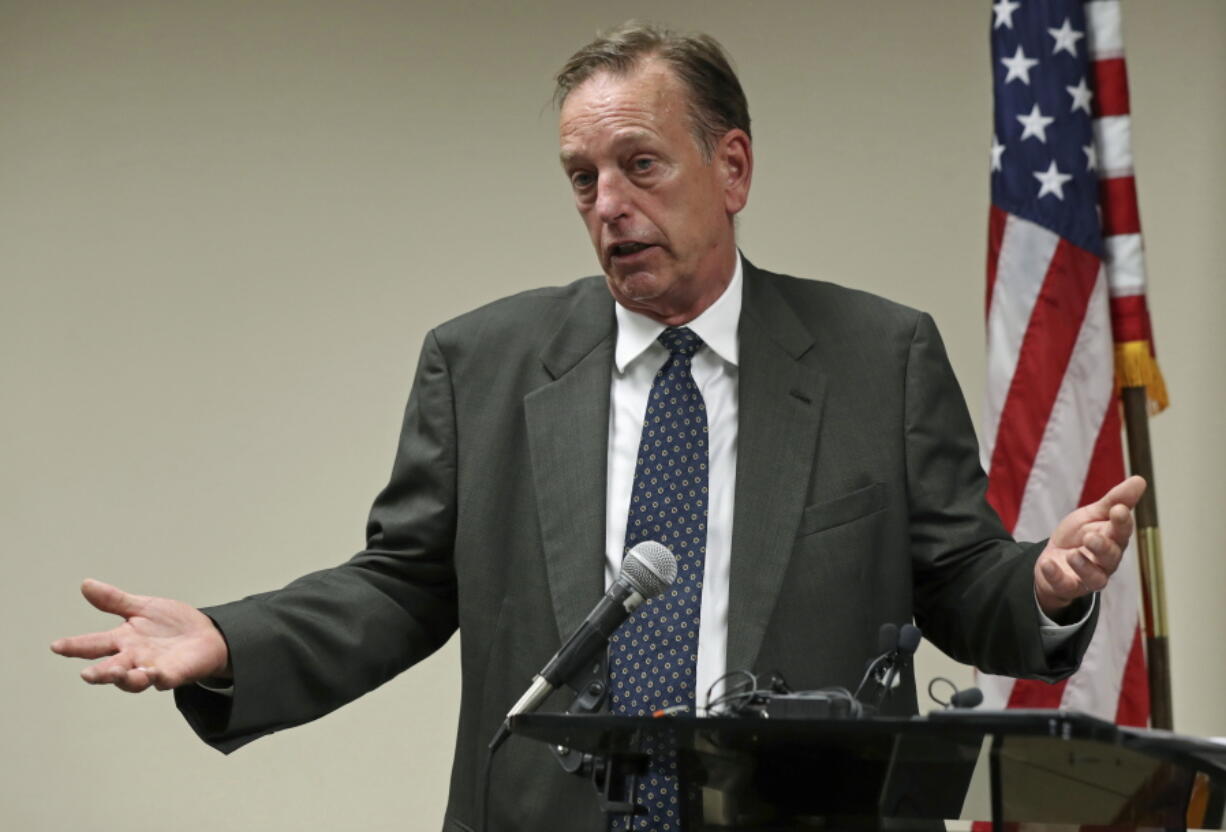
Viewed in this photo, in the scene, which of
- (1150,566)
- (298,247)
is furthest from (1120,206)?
(298,247)

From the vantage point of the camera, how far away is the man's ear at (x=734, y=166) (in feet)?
7.90

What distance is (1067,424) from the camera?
11.2 ft

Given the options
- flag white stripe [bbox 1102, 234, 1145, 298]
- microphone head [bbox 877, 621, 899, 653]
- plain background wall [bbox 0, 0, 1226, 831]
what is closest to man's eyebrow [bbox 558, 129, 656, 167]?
microphone head [bbox 877, 621, 899, 653]

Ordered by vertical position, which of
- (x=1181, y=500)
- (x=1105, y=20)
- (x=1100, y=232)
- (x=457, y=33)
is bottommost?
(x=1181, y=500)

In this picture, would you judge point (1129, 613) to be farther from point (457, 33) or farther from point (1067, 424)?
point (457, 33)

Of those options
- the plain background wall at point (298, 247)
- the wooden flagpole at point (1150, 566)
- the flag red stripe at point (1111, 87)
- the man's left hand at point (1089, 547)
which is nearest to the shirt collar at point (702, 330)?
the man's left hand at point (1089, 547)

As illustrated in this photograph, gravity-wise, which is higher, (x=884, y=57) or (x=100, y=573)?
(x=884, y=57)

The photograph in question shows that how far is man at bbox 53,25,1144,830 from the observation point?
2064 mm

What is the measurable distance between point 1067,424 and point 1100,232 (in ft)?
1.42

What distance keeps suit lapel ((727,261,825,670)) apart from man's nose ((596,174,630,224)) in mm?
251

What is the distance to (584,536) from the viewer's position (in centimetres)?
214

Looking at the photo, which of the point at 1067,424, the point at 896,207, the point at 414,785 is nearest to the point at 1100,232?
the point at 1067,424

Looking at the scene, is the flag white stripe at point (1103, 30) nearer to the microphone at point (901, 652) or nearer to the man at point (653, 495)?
the man at point (653, 495)

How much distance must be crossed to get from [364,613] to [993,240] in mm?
1892
